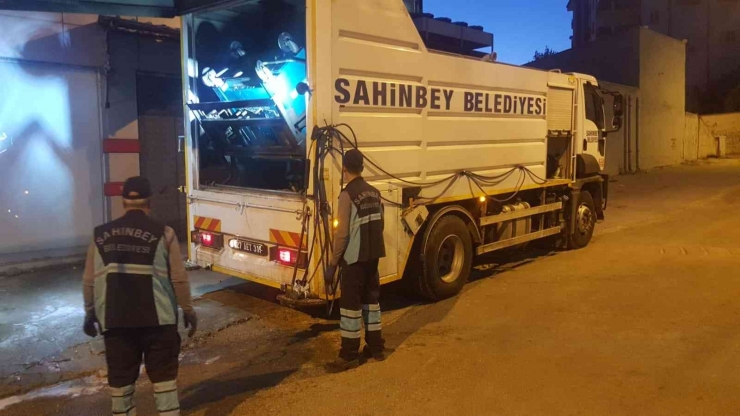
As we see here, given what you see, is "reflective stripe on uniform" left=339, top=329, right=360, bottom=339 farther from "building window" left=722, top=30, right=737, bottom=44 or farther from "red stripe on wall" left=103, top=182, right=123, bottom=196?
"building window" left=722, top=30, right=737, bottom=44

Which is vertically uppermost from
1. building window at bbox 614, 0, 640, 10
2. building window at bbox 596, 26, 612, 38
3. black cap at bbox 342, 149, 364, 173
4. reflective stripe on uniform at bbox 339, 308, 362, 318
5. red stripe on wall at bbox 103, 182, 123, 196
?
building window at bbox 614, 0, 640, 10

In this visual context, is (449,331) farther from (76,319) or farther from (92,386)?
(76,319)

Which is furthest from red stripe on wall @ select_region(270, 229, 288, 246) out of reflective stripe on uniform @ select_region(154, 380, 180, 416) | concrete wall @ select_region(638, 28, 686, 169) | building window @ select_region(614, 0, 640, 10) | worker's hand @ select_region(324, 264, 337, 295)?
building window @ select_region(614, 0, 640, 10)

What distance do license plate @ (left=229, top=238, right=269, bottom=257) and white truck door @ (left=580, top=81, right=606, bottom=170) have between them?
5.75 metres

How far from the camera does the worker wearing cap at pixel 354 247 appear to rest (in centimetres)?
514

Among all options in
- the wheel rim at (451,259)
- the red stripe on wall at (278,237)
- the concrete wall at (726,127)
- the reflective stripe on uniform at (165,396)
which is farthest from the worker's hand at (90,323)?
the concrete wall at (726,127)

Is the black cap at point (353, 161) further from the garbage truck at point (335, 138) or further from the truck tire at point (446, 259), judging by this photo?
the truck tire at point (446, 259)

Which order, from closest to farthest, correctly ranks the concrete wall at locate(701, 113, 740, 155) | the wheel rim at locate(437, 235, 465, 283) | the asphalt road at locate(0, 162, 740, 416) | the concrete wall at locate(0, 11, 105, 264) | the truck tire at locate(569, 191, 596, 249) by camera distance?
the asphalt road at locate(0, 162, 740, 416), the wheel rim at locate(437, 235, 465, 283), the concrete wall at locate(0, 11, 105, 264), the truck tire at locate(569, 191, 596, 249), the concrete wall at locate(701, 113, 740, 155)

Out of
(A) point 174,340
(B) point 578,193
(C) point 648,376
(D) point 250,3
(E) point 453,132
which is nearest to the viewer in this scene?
(A) point 174,340

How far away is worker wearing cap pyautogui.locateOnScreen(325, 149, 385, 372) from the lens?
5.14 meters

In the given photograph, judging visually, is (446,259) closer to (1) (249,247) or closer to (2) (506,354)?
(2) (506,354)

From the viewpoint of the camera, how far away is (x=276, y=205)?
6.19m

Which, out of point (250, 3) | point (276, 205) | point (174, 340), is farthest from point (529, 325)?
point (250, 3)

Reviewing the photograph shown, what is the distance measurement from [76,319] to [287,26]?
3705mm
